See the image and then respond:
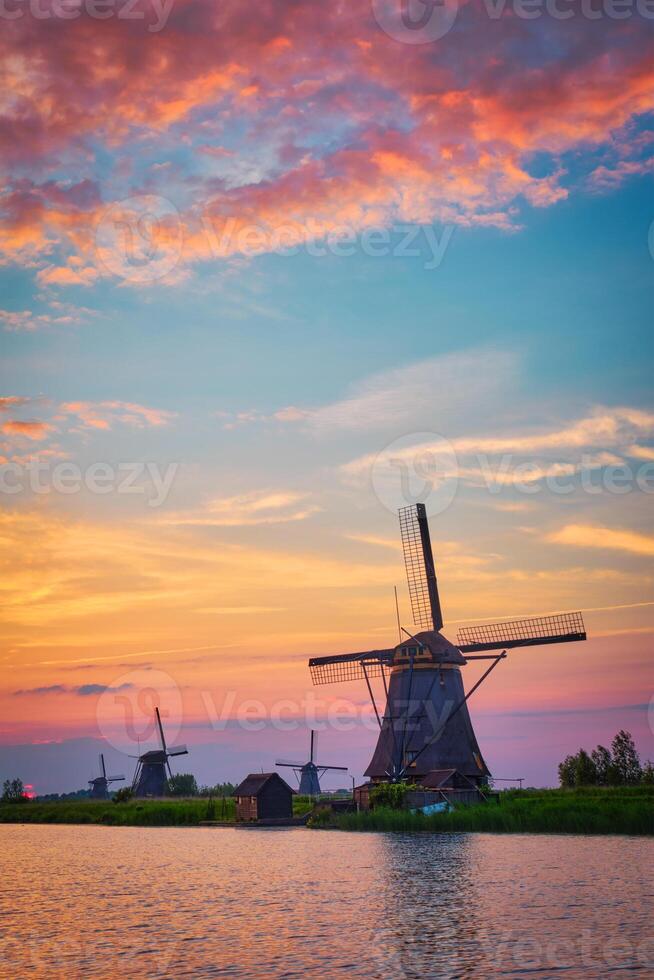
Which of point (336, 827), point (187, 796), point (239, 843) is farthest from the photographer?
point (187, 796)

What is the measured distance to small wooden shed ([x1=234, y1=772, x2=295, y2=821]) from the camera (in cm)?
6738

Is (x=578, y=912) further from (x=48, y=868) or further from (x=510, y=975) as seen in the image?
(x=48, y=868)

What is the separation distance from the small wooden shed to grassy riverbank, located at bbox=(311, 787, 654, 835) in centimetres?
1255

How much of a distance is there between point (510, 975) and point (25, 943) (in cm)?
1265

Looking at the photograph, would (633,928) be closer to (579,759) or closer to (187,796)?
(579,759)

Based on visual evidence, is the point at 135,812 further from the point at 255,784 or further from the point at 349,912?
the point at 349,912

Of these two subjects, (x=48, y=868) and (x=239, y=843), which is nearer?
(x=48, y=868)

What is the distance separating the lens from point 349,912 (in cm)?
2611

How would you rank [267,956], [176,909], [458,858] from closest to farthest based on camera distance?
[267,956], [176,909], [458,858]

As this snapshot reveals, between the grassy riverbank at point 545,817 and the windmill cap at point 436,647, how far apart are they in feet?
29.7

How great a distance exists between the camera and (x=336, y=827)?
6212 cm

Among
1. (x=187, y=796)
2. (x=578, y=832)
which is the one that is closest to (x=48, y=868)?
(x=578, y=832)

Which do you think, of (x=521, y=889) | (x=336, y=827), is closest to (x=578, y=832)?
(x=521, y=889)

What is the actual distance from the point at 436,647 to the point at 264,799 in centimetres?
1958
